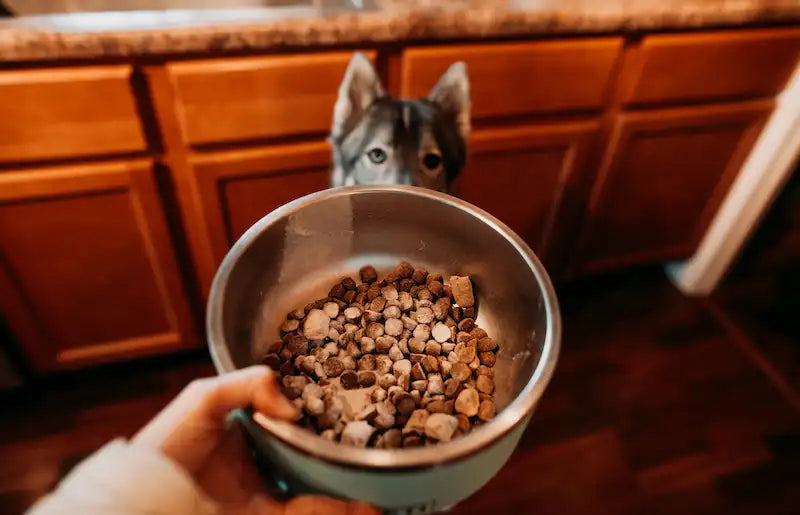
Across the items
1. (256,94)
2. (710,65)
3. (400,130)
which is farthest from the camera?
(710,65)

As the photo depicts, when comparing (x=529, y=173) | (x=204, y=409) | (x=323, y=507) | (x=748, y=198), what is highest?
(x=204, y=409)

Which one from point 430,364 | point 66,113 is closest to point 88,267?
point 66,113

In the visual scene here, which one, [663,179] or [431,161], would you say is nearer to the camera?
[431,161]

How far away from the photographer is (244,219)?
47.0 inches

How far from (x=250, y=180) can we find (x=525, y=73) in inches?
25.8

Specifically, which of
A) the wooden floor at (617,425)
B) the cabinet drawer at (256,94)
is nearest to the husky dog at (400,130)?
the cabinet drawer at (256,94)

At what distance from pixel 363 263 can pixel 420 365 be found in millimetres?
165

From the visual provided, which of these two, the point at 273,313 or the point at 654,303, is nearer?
the point at 273,313

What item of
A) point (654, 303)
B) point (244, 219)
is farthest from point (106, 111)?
point (654, 303)

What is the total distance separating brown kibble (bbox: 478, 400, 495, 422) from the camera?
1.69ft

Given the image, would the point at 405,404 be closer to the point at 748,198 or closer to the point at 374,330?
the point at 374,330

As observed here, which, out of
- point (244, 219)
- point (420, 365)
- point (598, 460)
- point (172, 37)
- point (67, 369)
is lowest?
point (598, 460)

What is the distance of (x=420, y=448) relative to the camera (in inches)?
15.5

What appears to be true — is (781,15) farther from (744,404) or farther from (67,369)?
(67,369)
